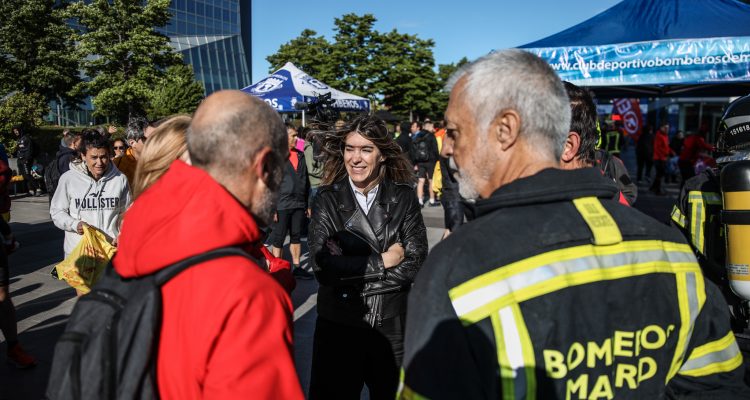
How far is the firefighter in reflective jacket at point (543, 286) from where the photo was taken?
1.10 meters

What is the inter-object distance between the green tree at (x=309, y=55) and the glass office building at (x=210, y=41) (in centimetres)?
581

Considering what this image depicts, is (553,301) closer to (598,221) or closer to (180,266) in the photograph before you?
(598,221)

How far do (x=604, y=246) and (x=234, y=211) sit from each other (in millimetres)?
905

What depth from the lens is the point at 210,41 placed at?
5659cm

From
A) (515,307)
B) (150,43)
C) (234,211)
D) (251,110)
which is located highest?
(150,43)

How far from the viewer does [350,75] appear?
172ft

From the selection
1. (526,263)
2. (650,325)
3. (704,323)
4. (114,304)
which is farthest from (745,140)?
(114,304)

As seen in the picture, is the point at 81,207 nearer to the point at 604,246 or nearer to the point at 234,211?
the point at 234,211

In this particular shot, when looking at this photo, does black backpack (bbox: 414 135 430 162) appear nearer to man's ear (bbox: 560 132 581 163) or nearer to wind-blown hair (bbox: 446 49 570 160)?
man's ear (bbox: 560 132 581 163)

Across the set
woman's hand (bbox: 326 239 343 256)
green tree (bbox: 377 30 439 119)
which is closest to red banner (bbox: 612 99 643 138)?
woman's hand (bbox: 326 239 343 256)

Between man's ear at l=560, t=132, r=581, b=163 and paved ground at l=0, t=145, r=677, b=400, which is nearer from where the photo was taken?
man's ear at l=560, t=132, r=581, b=163

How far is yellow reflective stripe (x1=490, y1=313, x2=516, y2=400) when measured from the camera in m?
1.10

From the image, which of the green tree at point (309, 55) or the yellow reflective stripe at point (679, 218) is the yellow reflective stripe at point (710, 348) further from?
the green tree at point (309, 55)

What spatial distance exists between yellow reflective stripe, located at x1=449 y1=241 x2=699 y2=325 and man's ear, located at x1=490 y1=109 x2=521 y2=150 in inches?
11.8
